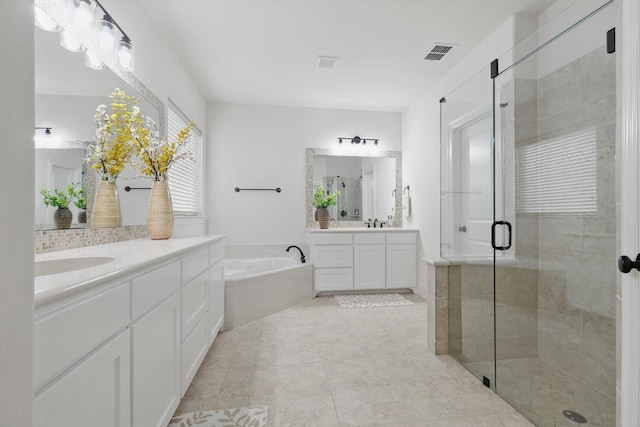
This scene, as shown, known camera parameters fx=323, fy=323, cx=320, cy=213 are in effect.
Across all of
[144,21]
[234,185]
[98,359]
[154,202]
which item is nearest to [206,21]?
[144,21]

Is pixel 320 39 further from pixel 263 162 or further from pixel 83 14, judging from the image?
pixel 263 162

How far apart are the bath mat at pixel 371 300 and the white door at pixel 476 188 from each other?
1489mm

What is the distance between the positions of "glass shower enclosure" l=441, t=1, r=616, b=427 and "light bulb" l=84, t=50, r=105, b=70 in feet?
7.70

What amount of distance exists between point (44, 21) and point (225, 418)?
1976 millimetres

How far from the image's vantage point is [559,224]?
1.83 metres

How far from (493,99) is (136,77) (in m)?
2.42

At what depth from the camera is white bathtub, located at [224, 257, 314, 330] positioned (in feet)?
9.52

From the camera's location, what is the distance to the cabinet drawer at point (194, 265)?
1.67 metres

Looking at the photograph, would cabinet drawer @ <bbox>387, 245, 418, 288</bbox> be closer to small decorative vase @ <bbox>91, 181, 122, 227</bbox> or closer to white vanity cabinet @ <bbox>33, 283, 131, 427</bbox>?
small decorative vase @ <bbox>91, 181, 122, 227</bbox>

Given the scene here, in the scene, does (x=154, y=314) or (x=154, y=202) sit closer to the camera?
(x=154, y=314)

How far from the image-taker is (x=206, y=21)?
250 centimetres

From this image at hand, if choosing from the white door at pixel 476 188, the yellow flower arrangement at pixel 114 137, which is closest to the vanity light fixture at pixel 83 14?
the yellow flower arrangement at pixel 114 137

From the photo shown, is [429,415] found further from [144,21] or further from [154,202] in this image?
[144,21]

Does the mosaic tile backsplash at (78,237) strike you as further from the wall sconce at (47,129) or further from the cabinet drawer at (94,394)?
the cabinet drawer at (94,394)
